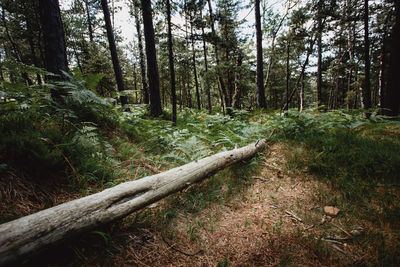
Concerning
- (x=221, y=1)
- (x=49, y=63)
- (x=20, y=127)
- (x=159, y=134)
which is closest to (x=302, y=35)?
(x=221, y=1)

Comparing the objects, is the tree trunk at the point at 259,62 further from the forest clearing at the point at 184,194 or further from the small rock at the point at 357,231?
the small rock at the point at 357,231

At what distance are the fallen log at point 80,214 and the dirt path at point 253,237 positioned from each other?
0.40 m

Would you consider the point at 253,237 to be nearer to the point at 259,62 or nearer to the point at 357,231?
the point at 357,231

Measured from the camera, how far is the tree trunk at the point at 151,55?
598cm

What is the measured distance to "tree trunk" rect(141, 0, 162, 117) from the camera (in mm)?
5977

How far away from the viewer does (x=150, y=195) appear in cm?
174

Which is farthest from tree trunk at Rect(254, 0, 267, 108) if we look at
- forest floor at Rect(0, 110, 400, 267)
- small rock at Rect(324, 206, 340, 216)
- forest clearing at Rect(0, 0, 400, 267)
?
small rock at Rect(324, 206, 340, 216)

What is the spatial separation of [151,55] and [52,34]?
3.15 metres

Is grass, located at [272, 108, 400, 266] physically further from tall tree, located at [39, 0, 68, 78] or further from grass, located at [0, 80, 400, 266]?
tall tree, located at [39, 0, 68, 78]

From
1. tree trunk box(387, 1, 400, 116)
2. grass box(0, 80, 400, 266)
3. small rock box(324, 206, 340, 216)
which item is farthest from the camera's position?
tree trunk box(387, 1, 400, 116)

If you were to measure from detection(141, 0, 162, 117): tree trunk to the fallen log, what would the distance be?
5.26 meters

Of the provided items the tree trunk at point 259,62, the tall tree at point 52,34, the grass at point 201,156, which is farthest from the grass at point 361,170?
the tall tree at point 52,34

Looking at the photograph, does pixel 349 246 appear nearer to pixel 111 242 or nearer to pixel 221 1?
pixel 111 242

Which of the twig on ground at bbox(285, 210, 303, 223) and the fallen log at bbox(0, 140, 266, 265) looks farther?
the twig on ground at bbox(285, 210, 303, 223)
